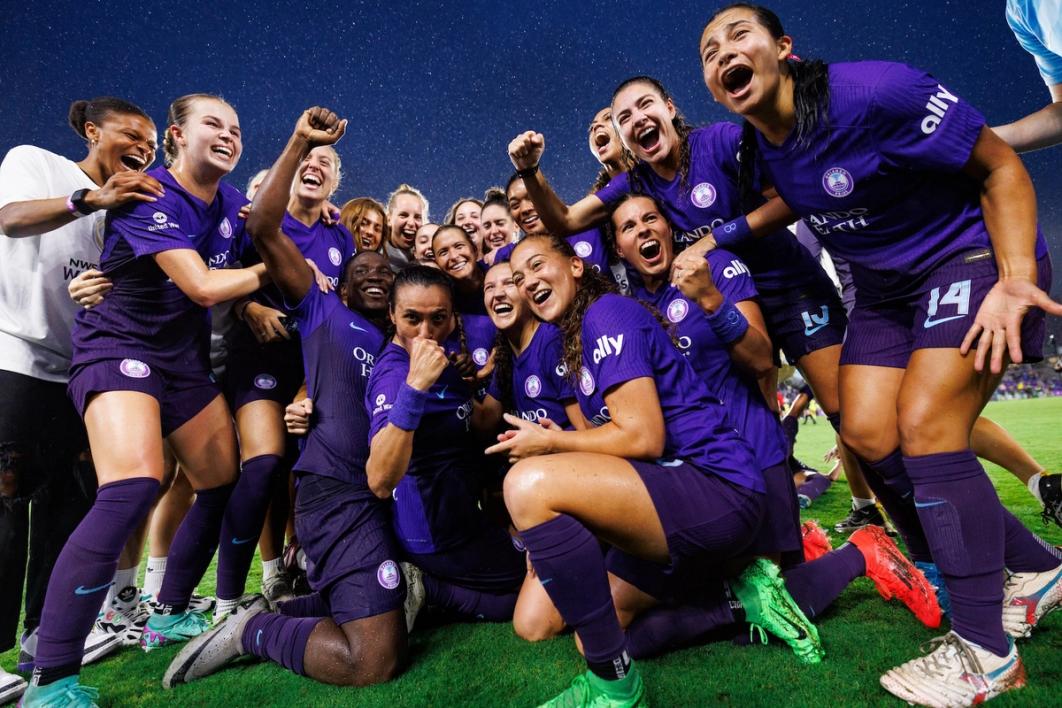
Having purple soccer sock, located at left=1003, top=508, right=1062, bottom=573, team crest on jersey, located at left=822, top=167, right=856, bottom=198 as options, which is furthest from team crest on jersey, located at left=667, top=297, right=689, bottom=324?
purple soccer sock, located at left=1003, top=508, right=1062, bottom=573

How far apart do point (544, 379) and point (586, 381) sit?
25.6 inches

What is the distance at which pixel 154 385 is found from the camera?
285 centimetres

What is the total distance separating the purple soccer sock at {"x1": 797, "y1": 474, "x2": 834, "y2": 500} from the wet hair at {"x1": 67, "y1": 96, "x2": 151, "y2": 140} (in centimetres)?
643

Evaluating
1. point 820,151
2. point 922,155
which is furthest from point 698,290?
point 922,155

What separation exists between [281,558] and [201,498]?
0.85 metres

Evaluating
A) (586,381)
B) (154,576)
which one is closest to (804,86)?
(586,381)

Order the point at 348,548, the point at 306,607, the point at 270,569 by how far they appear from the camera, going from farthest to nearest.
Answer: the point at 270,569 → the point at 306,607 → the point at 348,548

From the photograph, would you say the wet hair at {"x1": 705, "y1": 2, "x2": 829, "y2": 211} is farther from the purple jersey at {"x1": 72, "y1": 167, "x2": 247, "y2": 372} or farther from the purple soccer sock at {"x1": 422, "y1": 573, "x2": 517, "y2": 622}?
the purple jersey at {"x1": 72, "y1": 167, "x2": 247, "y2": 372}

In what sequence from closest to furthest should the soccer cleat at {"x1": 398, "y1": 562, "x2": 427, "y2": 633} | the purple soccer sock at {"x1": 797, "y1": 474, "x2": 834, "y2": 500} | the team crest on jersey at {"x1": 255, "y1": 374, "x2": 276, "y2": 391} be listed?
the soccer cleat at {"x1": 398, "y1": 562, "x2": 427, "y2": 633} < the team crest on jersey at {"x1": 255, "y1": 374, "x2": 276, "y2": 391} < the purple soccer sock at {"x1": 797, "y1": 474, "x2": 834, "y2": 500}

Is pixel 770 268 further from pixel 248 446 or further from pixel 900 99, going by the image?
pixel 248 446

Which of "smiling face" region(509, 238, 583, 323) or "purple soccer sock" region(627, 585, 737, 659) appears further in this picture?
"smiling face" region(509, 238, 583, 323)

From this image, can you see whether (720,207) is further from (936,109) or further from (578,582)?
(578,582)

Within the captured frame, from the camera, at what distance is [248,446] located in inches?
136

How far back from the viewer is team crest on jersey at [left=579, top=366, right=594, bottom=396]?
8.30ft
